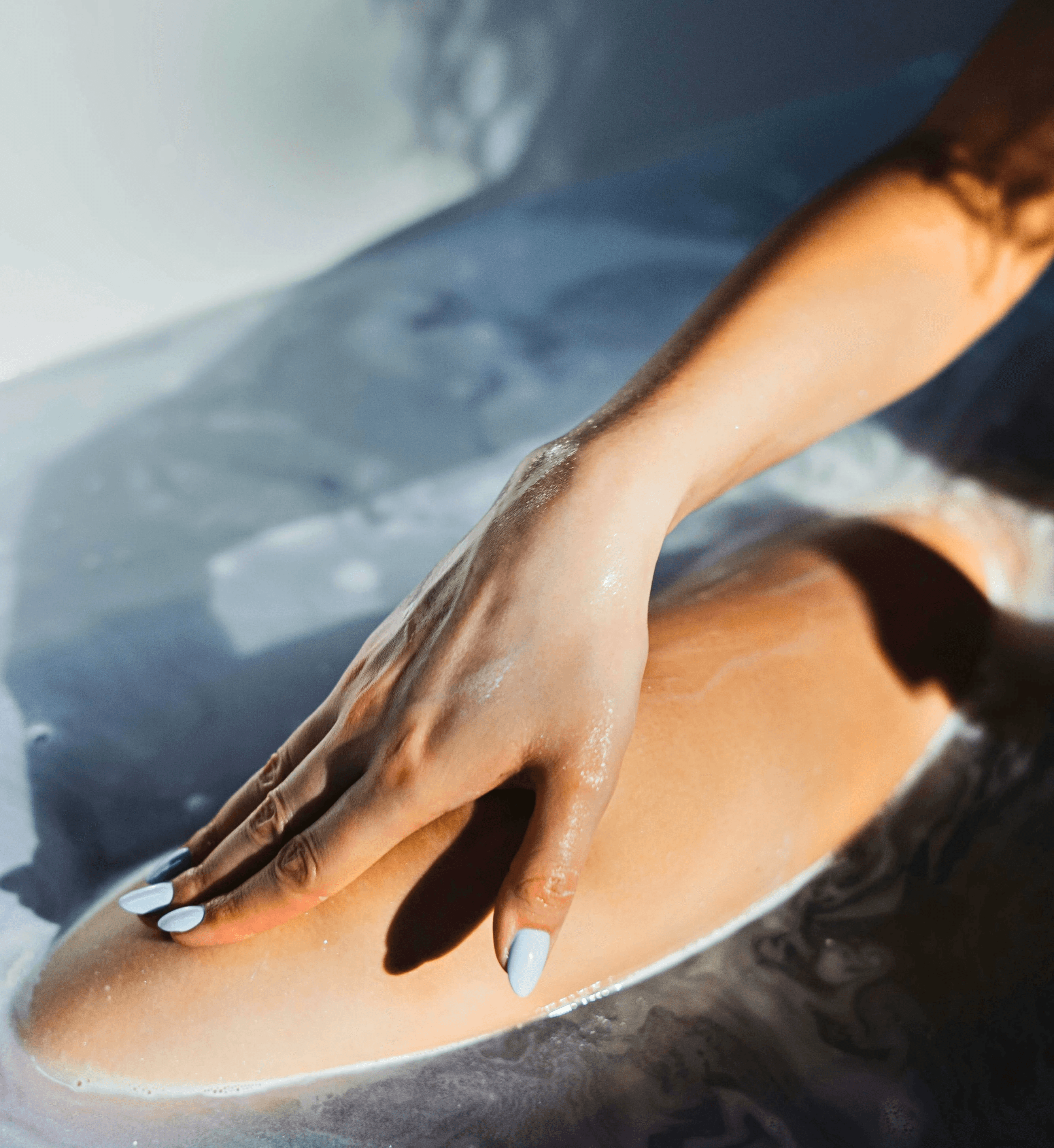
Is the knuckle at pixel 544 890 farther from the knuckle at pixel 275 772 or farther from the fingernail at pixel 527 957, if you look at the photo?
the knuckle at pixel 275 772

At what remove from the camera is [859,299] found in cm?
75

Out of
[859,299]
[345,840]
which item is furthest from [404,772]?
[859,299]

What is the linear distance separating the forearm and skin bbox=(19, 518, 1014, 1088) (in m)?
0.14

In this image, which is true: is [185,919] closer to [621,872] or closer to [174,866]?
[174,866]

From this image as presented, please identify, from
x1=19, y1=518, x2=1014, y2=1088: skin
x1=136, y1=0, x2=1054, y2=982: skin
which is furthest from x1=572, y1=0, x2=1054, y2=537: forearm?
x1=19, y1=518, x2=1014, y2=1088: skin

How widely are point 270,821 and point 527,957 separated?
0.60ft

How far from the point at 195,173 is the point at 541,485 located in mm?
965

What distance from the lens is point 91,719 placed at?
931 millimetres

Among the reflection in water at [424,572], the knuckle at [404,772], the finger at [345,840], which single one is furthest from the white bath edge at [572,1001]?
the knuckle at [404,772]

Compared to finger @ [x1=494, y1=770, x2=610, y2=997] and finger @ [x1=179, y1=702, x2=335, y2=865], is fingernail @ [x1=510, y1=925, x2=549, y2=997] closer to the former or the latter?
finger @ [x1=494, y1=770, x2=610, y2=997]

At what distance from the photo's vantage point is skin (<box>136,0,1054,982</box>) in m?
0.54

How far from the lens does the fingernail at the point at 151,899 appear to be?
64 cm

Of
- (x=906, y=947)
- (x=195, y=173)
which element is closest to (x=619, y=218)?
(x=195, y=173)

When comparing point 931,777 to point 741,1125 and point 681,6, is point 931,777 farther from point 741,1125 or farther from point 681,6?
point 681,6
